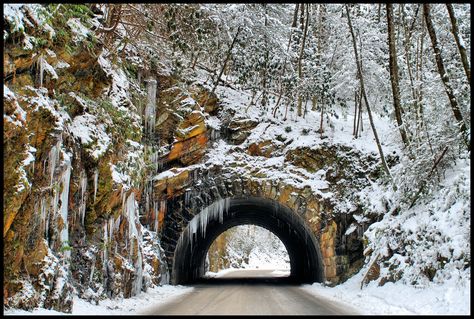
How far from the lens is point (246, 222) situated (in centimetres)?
2391

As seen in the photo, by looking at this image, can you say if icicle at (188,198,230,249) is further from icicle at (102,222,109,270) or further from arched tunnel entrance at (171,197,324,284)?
icicle at (102,222,109,270)

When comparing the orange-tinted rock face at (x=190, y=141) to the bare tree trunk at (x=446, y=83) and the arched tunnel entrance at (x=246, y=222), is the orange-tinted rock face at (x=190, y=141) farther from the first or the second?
the bare tree trunk at (x=446, y=83)

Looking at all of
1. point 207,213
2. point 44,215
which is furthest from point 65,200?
point 207,213

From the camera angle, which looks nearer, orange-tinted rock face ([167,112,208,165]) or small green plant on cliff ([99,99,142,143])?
small green plant on cliff ([99,99,142,143])

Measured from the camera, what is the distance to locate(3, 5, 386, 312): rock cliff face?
22.6 feet

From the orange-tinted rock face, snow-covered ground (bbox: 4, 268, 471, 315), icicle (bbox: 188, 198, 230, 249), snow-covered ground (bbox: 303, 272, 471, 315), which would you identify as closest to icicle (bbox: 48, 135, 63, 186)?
snow-covered ground (bbox: 4, 268, 471, 315)

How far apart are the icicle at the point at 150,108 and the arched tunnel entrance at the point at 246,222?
364 centimetres

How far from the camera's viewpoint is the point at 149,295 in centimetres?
1198

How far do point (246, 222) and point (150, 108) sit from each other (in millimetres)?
10445

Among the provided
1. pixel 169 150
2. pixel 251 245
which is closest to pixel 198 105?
pixel 169 150

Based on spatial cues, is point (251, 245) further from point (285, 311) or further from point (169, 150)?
point (285, 311)

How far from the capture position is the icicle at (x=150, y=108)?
1555 centimetres

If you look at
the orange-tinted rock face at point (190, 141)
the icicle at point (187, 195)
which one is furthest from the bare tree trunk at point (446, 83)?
the icicle at point (187, 195)

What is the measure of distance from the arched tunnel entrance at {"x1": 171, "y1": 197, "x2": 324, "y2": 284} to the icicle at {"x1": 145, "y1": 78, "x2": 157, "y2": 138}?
3635 millimetres
